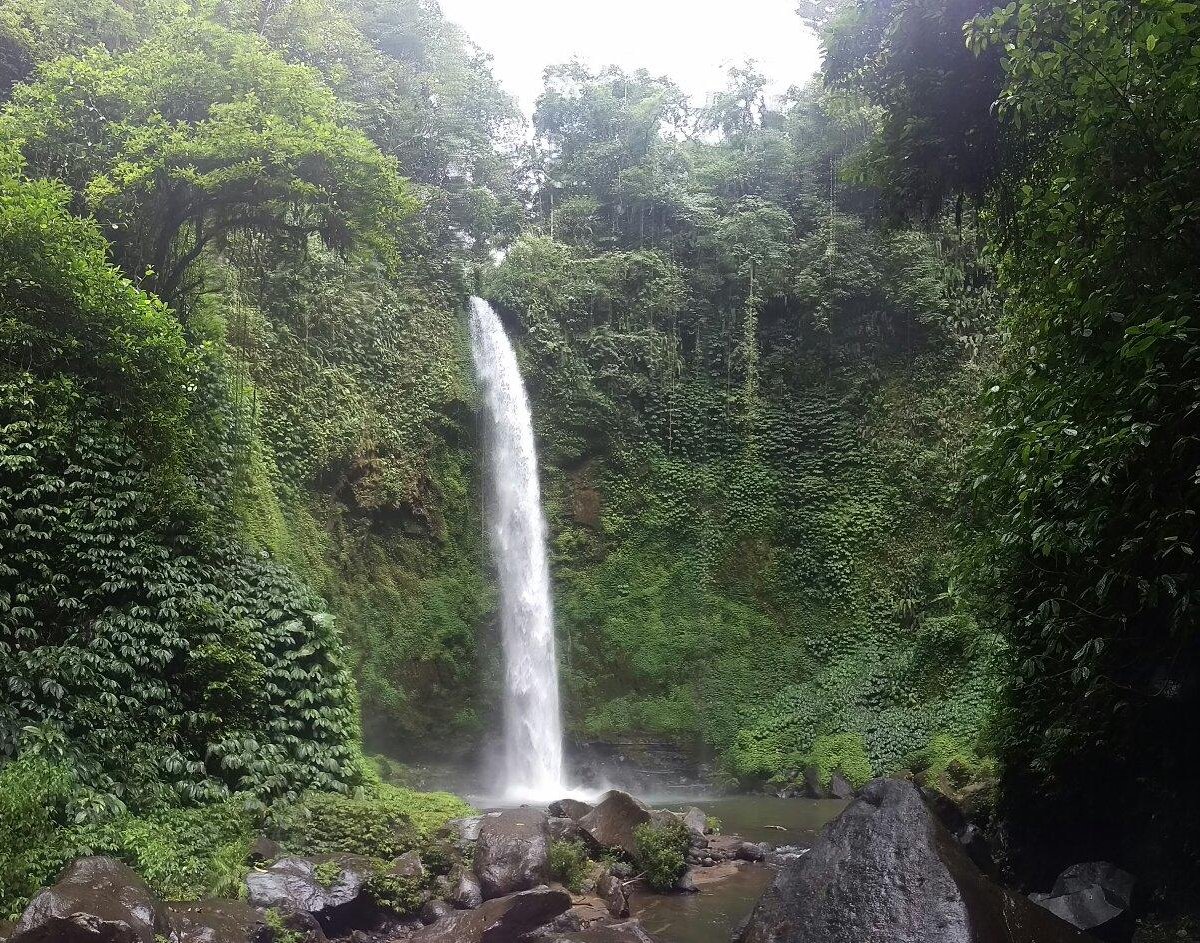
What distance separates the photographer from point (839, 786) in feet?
47.4

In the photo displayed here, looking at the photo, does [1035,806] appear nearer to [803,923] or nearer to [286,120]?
[803,923]

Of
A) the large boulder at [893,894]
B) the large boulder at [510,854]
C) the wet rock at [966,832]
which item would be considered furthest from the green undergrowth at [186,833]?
the wet rock at [966,832]

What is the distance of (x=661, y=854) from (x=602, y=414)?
11.4 m

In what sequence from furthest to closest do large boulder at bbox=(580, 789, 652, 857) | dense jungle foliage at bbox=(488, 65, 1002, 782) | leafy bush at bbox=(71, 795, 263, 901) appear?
dense jungle foliage at bbox=(488, 65, 1002, 782) → large boulder at bbox=(580, 789, 652, 857) → leafy bush at bbox=(71, 795, 263, 901)

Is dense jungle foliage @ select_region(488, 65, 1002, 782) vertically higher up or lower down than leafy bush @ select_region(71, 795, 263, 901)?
higher up

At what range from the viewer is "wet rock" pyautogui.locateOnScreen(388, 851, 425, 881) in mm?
7396

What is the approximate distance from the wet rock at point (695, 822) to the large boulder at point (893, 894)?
17.4 feet

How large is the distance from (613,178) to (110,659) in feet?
56.4

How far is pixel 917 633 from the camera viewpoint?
15.8 meters

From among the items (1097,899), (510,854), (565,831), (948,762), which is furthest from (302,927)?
(948,762)

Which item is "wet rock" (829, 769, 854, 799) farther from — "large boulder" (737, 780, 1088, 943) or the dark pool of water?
"large boulder" (737, 780, 1088, 943)

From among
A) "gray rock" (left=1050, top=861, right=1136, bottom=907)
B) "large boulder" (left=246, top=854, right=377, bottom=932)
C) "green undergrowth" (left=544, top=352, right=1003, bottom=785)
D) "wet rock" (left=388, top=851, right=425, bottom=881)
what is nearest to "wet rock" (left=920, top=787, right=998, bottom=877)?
"gray rock" (left=1050, top=861, right=1136, bottom=907)

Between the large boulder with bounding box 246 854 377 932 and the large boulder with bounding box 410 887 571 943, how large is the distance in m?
0.55

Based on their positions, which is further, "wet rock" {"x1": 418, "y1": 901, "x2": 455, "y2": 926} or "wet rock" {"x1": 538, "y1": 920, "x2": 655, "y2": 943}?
"wet rock" {"x1": 418, "y1": 901, "x2": 455, "y2": 926}
